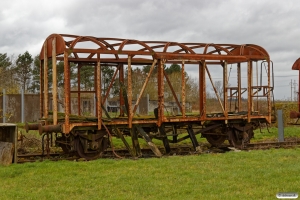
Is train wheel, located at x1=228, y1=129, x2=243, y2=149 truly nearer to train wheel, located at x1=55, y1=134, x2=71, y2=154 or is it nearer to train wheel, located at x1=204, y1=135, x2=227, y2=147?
→ train wheel, located at x1=204, y1=135, x2=227, y2=147

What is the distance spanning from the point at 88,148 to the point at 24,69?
1725 inches

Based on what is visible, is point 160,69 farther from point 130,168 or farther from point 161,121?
point 130,168

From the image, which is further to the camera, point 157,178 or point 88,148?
point 88,148

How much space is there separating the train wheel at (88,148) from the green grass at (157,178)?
1.64 m

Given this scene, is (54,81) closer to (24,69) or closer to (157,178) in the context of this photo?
(157,178)

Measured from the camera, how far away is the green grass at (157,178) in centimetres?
810

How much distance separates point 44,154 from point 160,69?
15.5 feet

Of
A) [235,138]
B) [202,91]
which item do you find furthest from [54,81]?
[235,138]

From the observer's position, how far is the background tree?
52.8 metres

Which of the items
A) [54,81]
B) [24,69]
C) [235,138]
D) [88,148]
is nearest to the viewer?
[54,81]

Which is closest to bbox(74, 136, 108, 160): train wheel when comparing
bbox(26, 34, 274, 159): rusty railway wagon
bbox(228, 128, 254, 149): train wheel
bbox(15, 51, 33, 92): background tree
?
bbox(26, 34, 274, 159): rusty railway wagon

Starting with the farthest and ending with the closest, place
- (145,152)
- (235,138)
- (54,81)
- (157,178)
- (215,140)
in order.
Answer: (215,140)
(235,138)
(145,152)
(54,81)
(157,178)

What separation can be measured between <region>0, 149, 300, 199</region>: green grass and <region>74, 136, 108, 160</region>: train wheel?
5.37 ft

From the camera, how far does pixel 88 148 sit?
1339 cm
